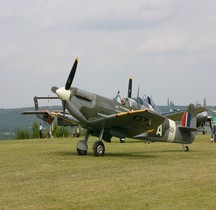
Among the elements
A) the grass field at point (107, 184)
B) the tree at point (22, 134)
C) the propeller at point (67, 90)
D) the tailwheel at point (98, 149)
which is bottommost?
the grass field at point (107, 184)

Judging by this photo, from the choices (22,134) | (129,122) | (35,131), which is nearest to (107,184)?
(129,122)

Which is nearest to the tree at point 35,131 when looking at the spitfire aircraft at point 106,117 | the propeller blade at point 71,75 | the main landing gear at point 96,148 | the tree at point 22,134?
the tree at point 22,134

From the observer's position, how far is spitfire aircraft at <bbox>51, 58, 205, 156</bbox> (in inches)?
587

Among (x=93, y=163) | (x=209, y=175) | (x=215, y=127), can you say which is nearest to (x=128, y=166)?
(x=93, y=163)

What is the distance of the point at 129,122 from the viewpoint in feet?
51.4

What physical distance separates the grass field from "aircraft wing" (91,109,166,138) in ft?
5.54

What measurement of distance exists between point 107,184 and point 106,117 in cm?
615

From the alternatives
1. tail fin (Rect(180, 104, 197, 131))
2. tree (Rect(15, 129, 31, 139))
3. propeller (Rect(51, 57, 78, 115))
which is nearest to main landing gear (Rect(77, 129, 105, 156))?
propeller (Rect(51, 57, 78, 115))

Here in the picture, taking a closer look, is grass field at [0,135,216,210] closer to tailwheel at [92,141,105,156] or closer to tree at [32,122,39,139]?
tailwheel at [92,141,105,156]

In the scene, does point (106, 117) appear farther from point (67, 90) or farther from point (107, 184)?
point (107, 184)

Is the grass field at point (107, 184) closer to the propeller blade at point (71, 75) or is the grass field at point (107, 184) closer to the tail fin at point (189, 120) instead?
the propeller blade at point (71, 75)

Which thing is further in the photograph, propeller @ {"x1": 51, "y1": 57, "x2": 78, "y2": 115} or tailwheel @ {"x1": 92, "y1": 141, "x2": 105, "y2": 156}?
tailwheel @ {"x1": 92, "y1": 141, "x2": 105, "y2": 156}

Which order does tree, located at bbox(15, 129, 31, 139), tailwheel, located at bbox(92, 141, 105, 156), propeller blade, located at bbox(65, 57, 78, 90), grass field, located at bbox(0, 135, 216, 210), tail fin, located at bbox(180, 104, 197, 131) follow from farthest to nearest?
tree, located at bbox(15, 129, 31, 139)
tail fin, located at bbox(180, 104, 197, 131)
tailwheel, located at bbox(92, 141, 105, 156)
propeller blade, located at bbox(65, 57, 78, 90)
grass field, located at bbox(0, 135, 216, 210)

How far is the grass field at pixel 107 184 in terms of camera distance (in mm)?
7281
